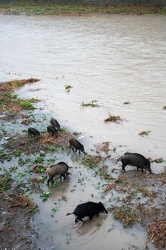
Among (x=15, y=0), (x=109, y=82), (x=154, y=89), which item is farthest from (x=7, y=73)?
(x=15, y=0)

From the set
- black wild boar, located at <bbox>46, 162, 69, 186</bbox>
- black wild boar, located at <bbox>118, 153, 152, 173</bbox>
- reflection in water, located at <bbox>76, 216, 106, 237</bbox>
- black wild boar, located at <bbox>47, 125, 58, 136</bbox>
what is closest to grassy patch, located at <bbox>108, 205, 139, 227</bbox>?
reflection in water, located at <bbox>76, 216, 106, 237</bbox>

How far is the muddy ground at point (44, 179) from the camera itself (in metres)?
6.49

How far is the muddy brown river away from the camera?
21.9ft

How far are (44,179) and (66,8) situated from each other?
42.4m

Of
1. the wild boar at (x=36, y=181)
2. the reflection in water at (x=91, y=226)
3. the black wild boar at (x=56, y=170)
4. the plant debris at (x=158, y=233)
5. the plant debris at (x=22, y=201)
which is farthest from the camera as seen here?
the wild boar at (x=36, y=181)

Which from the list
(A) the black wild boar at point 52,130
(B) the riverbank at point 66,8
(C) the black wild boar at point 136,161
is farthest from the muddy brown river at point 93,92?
(B) the riverbank at point 66,8

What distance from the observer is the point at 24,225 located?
22.3 feet

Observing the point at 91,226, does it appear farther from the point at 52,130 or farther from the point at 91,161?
the point at 52,130

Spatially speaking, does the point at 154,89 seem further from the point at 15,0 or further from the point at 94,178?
the point at 15,0

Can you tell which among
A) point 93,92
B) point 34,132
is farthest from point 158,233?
point 93,92

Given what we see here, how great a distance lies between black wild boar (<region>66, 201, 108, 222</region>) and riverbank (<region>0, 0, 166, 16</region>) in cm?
3521

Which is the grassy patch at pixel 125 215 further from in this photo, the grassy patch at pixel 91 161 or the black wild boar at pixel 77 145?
the black wild boar at pixel 77 145

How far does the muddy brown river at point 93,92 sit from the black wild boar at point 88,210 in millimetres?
228

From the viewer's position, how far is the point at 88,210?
22.1 ft
